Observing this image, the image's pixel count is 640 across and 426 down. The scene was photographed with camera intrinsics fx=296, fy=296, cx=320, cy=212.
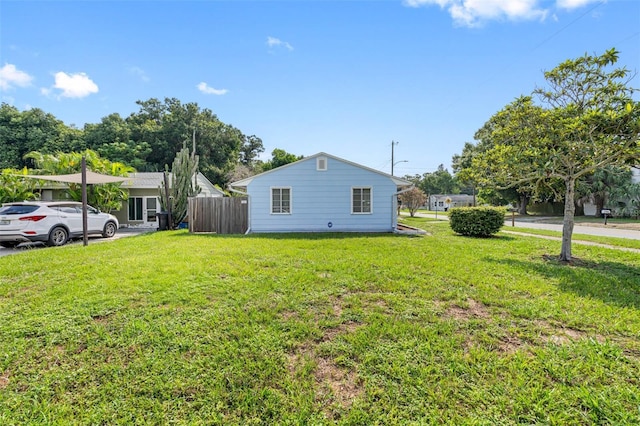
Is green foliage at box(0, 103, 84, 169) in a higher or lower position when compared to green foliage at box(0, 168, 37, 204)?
higher

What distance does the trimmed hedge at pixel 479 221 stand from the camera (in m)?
12.1

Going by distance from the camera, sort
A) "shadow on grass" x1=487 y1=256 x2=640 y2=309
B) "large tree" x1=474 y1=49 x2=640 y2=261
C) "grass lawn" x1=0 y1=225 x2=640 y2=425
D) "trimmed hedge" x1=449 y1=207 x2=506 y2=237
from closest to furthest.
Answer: "grass lawn" x1=0 y1=225 x2=640 y2=425 < "shadow on grass" x1=487 y1=256 x2=640 y2=309 < "large tree" x1=474 y1=49 x2=640 y2=261 < "trimmed hedge" x1=449 y1=207 x2=506 y2=237

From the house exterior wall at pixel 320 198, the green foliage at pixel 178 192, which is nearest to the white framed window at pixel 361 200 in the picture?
the house exterior wall at pixel 320 198

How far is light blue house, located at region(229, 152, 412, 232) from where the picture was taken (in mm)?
13328

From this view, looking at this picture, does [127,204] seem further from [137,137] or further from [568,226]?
[568,226]

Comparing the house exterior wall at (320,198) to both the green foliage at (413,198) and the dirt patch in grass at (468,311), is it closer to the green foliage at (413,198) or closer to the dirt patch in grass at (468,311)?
the dirt patch in grass at (468,311)

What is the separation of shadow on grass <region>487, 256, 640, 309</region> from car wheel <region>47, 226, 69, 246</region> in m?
13.6

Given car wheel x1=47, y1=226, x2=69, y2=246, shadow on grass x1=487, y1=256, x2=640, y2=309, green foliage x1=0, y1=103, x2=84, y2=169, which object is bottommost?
shadow on grass x1=487, y1=256, x2=640, y2=309

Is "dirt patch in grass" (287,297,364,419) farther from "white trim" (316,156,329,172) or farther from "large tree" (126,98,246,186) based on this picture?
"large tree" (126,98,246,186)

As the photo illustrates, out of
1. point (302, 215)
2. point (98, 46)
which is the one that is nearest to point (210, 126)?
point (98, 46)

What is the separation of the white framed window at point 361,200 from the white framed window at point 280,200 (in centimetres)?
292

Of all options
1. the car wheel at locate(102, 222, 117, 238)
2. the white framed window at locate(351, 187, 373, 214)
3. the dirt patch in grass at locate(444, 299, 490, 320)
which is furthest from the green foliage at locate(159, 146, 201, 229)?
the dirt patch in grass at locate(444, 299, 490, 320)

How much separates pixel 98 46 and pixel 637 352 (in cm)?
1617

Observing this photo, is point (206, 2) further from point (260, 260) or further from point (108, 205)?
point (108, 205)
